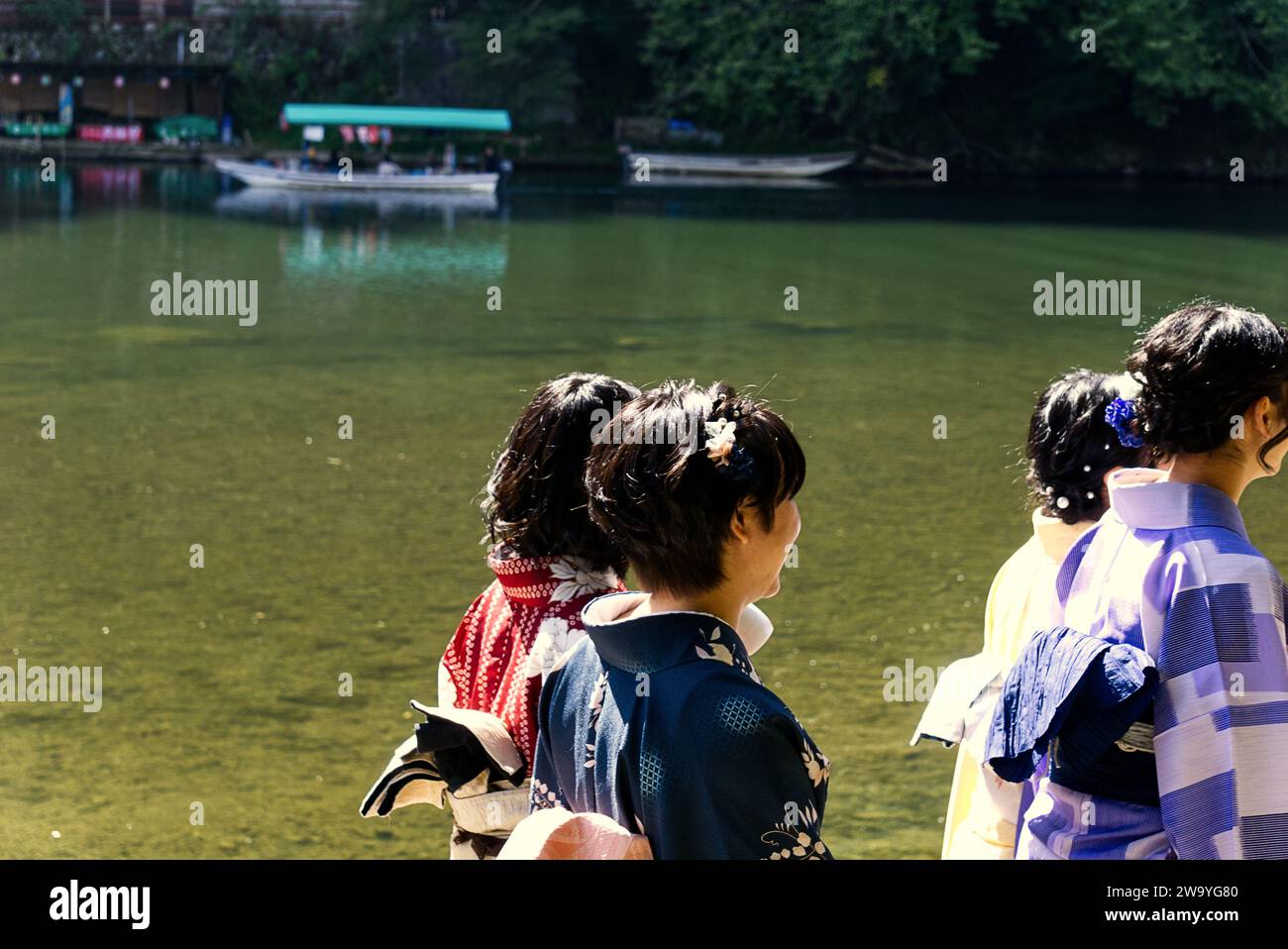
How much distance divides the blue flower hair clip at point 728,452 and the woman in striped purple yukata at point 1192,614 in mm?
542

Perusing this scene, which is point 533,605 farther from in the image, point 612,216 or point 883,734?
point 612,216

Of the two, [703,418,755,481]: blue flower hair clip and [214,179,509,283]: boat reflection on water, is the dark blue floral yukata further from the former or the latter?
[214,179,509,283]: boat reflection on water

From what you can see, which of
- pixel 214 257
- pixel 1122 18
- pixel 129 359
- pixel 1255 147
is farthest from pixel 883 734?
pixel 1255 147

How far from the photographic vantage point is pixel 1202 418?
2.02 metres

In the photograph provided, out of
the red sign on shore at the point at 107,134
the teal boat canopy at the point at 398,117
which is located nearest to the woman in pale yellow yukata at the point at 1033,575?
the teal boat canopy at the point at 398,117

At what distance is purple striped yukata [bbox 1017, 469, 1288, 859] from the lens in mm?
A: 1869

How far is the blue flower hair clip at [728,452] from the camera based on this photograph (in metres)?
1.75

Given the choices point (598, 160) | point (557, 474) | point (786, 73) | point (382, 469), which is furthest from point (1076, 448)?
point (598, 160)

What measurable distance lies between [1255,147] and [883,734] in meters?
35.3

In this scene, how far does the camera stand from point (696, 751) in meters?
1.66

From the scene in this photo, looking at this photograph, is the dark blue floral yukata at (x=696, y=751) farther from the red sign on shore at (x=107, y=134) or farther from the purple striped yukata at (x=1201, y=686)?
the red sign on shore at (x=107, y=134)

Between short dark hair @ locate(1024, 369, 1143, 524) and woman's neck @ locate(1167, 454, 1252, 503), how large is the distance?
0.45 meters

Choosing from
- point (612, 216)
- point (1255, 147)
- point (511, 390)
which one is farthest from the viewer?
point (1255, 147)

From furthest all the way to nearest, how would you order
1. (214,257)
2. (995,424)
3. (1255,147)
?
(1255,147) < (214,257) < (995,424)
